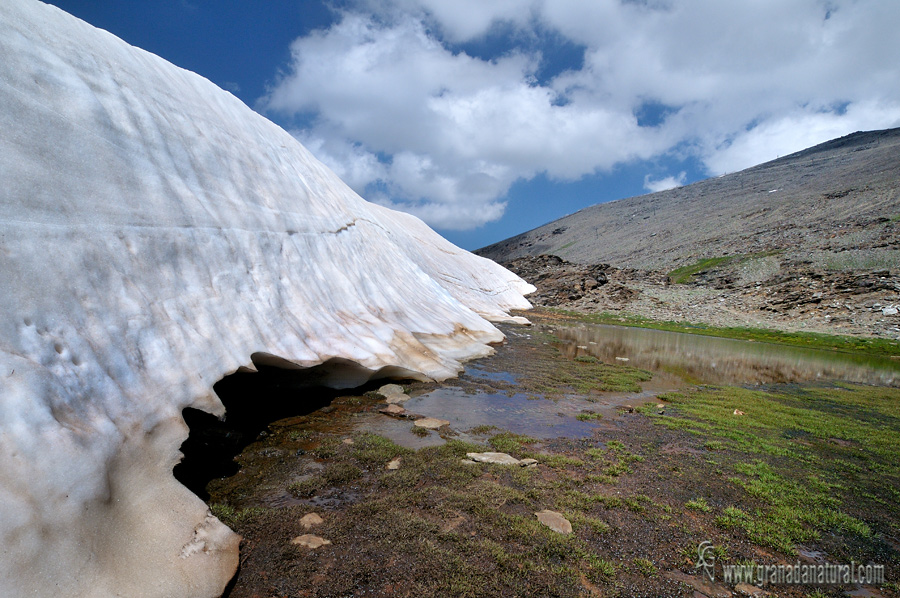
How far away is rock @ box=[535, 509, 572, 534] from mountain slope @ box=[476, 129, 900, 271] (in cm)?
6621

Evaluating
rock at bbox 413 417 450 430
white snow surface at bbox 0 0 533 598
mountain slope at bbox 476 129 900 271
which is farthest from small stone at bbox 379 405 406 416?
mountain slope at bbox 476 129 900 271

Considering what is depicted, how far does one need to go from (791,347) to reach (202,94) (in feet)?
137

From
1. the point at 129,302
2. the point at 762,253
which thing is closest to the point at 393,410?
the point at 129,302

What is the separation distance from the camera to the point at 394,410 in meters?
11.2

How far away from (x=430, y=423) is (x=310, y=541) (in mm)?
5064

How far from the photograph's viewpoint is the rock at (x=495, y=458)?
8.27 meters

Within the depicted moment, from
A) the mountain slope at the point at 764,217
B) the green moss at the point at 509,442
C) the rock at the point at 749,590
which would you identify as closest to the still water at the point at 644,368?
the green moss at the point at 509,442

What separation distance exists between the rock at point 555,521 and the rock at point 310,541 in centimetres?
308

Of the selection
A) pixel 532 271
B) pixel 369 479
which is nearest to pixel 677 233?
pixel 532 271

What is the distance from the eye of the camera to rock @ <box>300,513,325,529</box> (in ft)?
19.1

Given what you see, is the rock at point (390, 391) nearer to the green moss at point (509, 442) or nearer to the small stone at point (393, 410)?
the small stone at point (393, 410)

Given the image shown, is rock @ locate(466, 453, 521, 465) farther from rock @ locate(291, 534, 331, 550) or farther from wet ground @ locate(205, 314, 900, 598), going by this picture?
rock @ locate(291, 534, 331, 550)

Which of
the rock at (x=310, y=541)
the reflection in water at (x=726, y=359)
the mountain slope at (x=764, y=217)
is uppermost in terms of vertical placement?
the mountain slope at (x=764, y=217)

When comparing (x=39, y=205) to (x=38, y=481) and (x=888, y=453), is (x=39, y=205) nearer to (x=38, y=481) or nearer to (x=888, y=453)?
(x=38, y=481)
